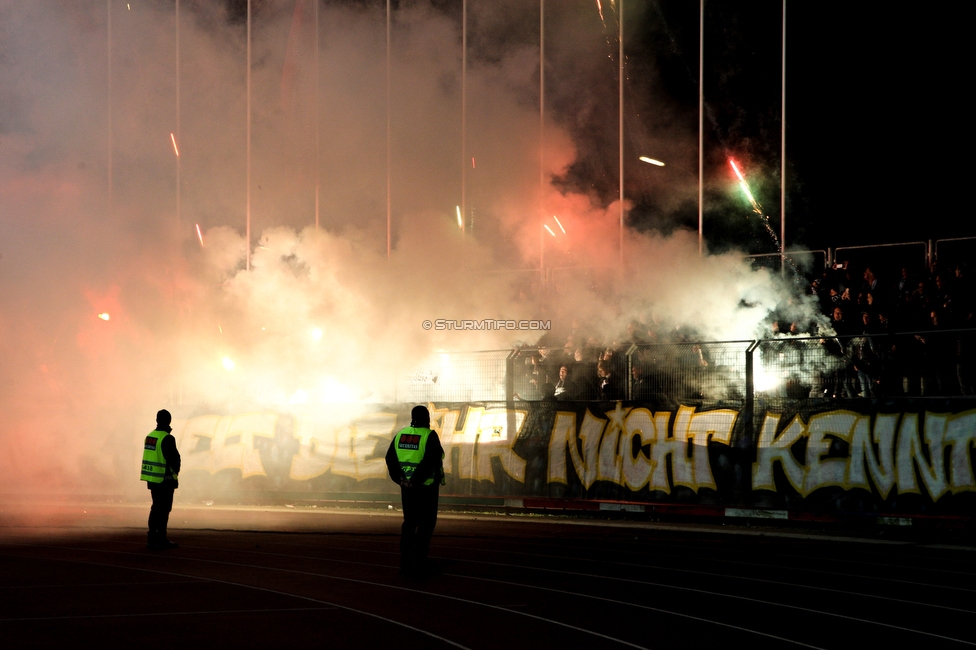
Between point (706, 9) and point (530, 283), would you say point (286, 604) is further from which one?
point (706, 9)

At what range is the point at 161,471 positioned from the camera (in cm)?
1264

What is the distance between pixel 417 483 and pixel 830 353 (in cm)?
796

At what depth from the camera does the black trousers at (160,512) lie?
1214cm

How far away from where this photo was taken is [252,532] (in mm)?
14656

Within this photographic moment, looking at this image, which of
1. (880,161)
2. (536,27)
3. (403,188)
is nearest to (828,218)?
(880,161)

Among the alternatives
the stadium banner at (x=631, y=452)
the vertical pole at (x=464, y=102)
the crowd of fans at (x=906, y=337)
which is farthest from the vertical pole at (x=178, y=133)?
the crowd of fans at (x=906, y=337)

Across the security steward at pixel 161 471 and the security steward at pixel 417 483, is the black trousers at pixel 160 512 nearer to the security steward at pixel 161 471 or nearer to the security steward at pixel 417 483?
the security steward at pixel 161 471

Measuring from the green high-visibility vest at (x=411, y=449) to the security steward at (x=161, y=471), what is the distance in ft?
12.5

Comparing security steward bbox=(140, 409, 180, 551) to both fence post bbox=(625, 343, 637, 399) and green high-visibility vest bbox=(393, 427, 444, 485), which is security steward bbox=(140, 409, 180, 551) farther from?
fence post bbox=(625, 343, 637, 399)

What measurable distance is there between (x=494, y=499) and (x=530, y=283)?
16.3ft

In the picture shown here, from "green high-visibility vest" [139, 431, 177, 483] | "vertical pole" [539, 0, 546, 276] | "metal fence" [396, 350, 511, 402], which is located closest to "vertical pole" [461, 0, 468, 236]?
"vertical pole" [539, 0, 546, 276]

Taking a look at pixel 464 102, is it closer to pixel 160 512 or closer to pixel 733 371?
pixel 733 371

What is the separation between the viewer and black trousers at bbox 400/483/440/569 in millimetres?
9750

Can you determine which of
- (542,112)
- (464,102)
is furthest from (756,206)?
(464,102)
